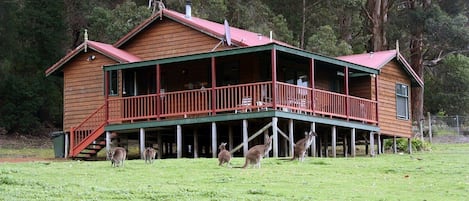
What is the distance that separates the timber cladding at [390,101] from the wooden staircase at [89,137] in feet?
35.9

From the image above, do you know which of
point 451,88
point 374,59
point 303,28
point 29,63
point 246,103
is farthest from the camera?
point 451,88

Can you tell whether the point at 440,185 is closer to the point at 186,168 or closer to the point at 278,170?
the point at 278,170

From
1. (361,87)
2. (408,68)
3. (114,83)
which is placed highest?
(408,68)

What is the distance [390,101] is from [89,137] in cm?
1233

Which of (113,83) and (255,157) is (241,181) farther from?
(113,83)

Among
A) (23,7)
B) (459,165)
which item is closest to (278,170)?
(459,165)

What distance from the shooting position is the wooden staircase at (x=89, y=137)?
97.3 feet

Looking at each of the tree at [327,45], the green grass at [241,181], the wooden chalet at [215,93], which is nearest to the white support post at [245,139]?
the wooden chalet at [215,93]

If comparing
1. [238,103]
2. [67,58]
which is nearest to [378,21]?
[67,58]

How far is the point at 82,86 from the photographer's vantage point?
32.0 metres

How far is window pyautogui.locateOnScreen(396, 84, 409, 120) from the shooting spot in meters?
33.7

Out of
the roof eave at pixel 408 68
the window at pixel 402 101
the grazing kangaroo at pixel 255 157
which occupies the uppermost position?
the roof eave at pixel 408 68

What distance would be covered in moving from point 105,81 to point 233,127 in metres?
5.05

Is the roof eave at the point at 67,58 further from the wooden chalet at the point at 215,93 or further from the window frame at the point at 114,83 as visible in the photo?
A: the window frame at the point at 114,83
